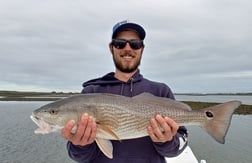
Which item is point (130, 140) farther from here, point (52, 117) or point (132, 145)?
point (52, 117)

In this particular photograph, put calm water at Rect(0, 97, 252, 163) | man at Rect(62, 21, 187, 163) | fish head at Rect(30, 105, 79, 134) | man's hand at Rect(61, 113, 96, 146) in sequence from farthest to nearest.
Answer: calm water at Rect(0, 97, 252, 163)
fish head at Rect(30, 105, 79, 134)
man at Rect(62, 21, 187, 163)
man's hand at Rect(61, 113, 96, 146)

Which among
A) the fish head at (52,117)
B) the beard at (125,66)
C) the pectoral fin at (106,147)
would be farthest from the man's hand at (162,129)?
the fish head at (52,117)

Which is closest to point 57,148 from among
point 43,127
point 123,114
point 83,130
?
point 43,127

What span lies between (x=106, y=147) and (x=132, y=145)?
1.29 ft

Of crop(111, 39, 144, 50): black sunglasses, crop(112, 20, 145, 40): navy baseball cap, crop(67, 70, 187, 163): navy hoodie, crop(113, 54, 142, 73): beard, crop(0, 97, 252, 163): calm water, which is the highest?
crop(112, 20, 145, 40): navy baseball cap

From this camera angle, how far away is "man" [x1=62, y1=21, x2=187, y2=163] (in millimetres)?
3547

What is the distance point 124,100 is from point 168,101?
55 cm

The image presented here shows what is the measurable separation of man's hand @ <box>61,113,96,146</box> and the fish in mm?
76

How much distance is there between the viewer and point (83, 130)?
344 centimetres

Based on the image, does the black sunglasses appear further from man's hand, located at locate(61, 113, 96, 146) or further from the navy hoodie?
man's hand, located at locate(61, 113, 96, 146)

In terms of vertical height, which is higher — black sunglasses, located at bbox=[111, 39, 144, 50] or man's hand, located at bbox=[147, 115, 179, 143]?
black sunglasses, located at bbox=[111, 39, 144, 50]

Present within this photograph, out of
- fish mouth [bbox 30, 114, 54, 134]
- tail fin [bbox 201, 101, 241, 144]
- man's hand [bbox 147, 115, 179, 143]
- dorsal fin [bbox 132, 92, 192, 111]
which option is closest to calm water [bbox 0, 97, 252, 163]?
tail fin [bbox 201, 101, 241, 144]

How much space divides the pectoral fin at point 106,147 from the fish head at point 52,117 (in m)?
0.44

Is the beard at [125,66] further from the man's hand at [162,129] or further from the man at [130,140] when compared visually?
the man's hand at [162,129]
